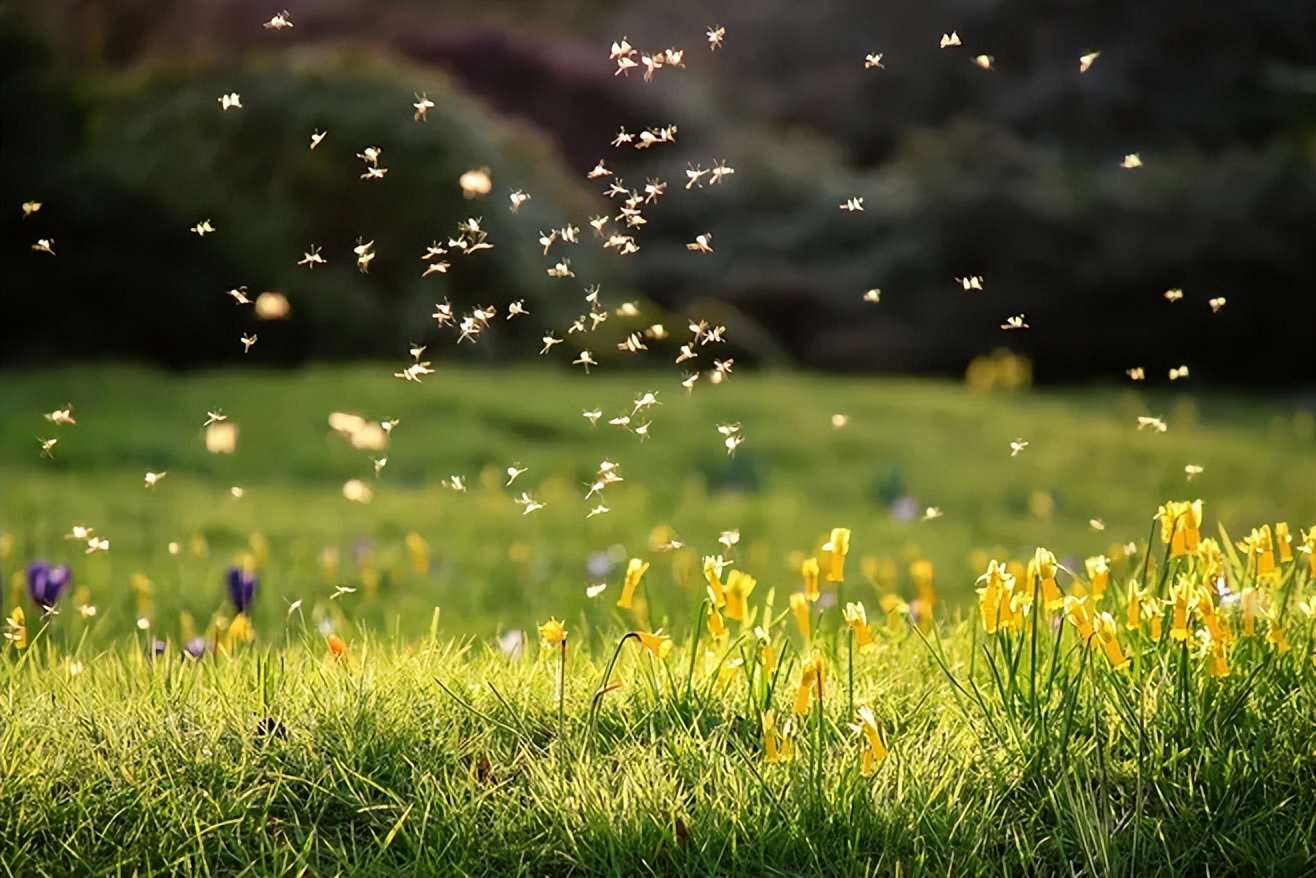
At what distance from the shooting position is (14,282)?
10523mm

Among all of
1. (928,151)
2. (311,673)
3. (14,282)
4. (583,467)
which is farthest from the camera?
(928,151)

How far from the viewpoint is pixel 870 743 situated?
2.26 m

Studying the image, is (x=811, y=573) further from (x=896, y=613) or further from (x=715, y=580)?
(x=896, y=613)

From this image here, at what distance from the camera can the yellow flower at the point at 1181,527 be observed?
2.48 meters

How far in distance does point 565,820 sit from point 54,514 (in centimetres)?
433

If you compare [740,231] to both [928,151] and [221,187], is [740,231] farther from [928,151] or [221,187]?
[221,187]

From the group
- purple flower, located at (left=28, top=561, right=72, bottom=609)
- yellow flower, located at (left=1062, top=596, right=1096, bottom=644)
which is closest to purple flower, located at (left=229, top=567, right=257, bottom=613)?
purple flower, located at (left=28, top=561, right=72, bottom=609)

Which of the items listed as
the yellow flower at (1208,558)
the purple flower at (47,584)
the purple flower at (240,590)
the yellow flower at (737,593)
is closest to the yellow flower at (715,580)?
the yellow flower at (737,593)

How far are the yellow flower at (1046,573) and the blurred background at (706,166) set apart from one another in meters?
7.23

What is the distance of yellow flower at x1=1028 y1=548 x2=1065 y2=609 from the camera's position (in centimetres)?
238

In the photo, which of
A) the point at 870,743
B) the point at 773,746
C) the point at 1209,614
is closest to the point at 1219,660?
the point at 1209,614

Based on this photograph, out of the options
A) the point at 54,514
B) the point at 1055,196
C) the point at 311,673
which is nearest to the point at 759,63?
the point at 1055,196

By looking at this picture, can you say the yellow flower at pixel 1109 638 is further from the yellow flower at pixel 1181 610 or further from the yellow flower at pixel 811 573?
the yellow flower at pixel 811 573

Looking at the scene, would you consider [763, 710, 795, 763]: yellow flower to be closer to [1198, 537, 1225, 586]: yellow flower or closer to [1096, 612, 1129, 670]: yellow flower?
[1096, 612, 1129, 670]: yellow flower
